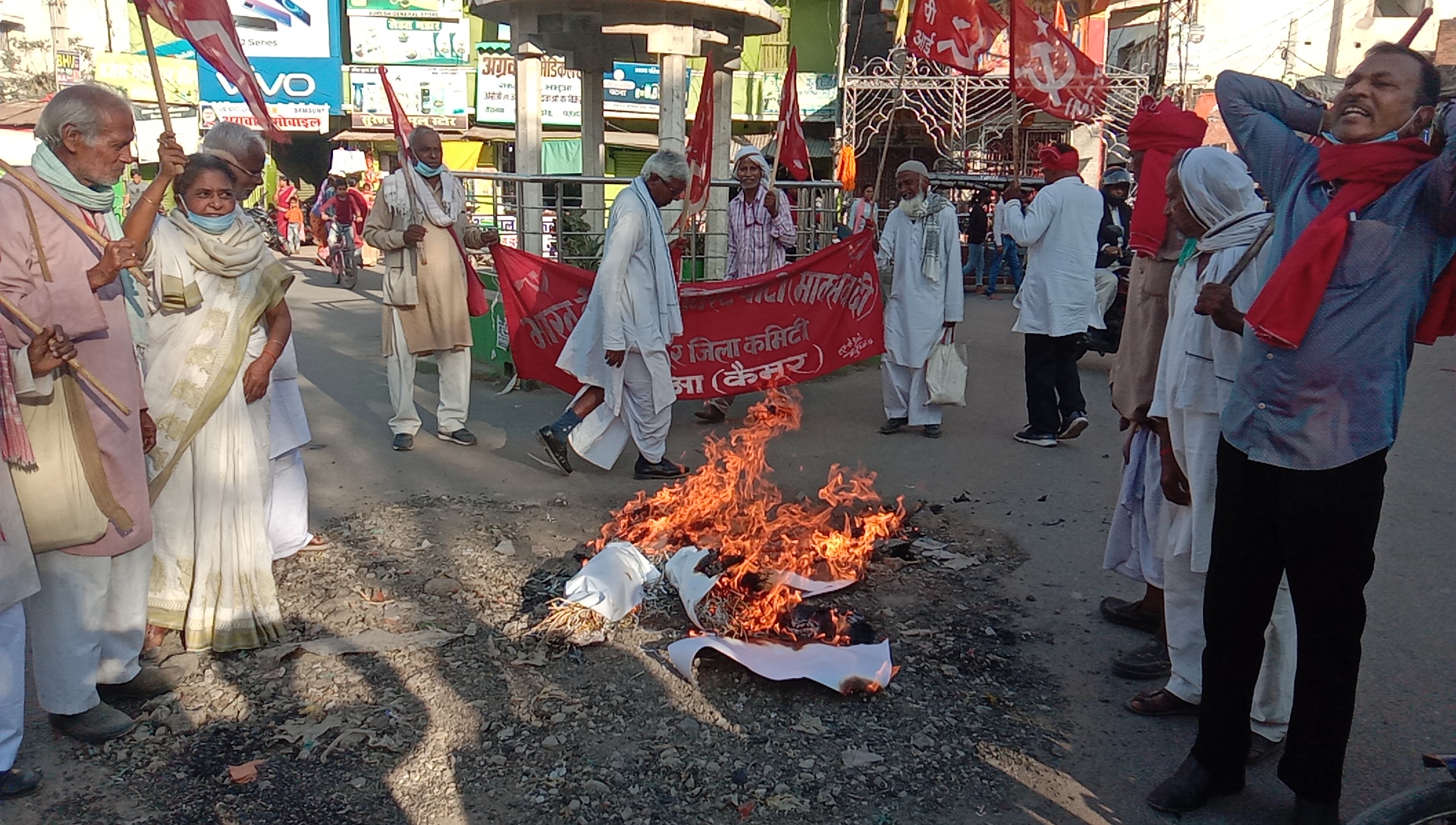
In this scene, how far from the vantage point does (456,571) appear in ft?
15.5

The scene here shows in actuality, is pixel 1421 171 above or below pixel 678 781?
above

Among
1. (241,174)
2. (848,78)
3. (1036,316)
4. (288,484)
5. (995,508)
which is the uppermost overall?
(848,78)

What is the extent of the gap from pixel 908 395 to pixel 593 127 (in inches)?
224

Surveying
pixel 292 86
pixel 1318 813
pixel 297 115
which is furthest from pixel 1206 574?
pixel 292 86

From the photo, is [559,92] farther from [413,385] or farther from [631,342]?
[631,342]

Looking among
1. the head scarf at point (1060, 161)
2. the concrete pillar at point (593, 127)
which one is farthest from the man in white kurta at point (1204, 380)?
the concrete pillar at point (593, 127)

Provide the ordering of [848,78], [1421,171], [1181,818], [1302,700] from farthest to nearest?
[848,78] → [1181,818] → [1302,700] → [1421,171]

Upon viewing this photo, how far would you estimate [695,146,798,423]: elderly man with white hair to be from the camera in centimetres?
807

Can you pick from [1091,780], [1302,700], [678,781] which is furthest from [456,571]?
[1302,700]

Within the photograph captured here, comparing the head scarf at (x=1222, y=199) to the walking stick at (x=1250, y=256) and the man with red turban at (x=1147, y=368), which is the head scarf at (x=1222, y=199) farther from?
the man with red turban at (x=1147, y=368)

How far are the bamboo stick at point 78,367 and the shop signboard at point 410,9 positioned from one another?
940 inches

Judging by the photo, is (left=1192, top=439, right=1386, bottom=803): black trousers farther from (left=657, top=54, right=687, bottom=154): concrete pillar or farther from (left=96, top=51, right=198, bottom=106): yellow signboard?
(left=96, top=51, right=198, bottom=106): yellow signboard

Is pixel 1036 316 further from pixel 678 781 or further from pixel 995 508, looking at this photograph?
pixel 678 781

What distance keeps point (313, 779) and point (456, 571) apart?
5.62ft
